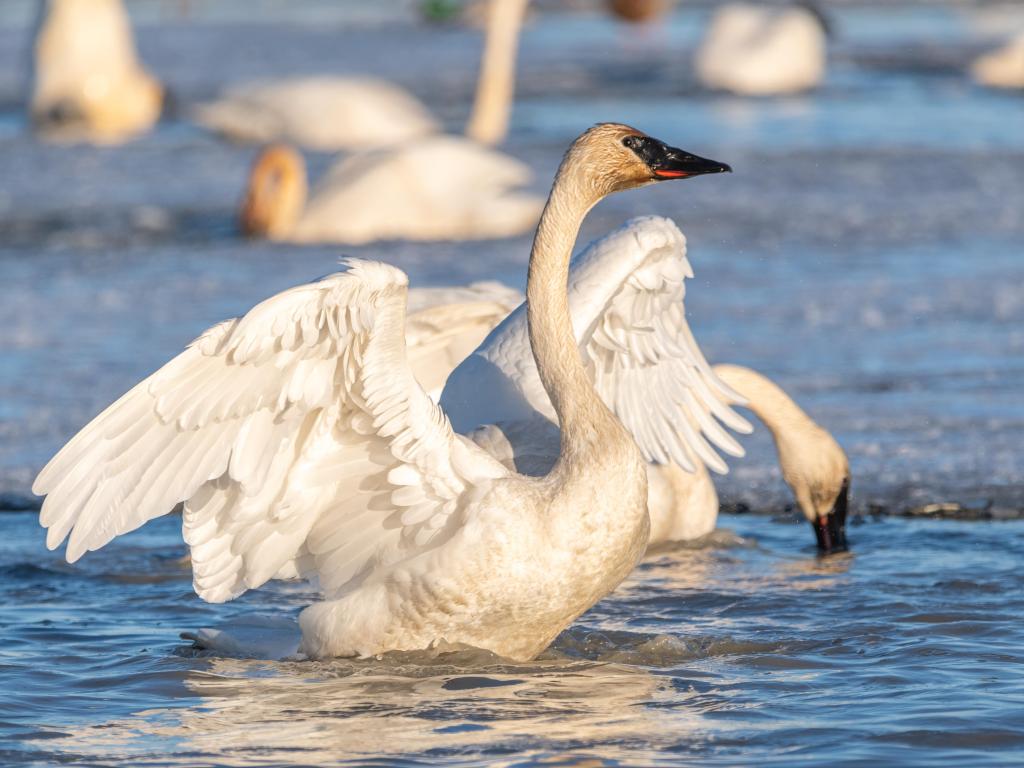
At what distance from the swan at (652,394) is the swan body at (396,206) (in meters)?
5.62

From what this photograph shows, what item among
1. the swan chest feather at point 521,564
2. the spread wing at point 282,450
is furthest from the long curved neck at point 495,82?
the swan chest feather at point 521,564

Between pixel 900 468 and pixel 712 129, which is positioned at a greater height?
pixel 712 129

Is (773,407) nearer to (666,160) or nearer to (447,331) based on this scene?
(447,331)

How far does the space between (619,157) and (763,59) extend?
15.8m

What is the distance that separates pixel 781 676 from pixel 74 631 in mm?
2105

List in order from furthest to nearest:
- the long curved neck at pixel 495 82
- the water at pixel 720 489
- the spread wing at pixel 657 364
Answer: the long curved neck at pixel 495 82 < the spread wing at pixel 657 364 < the water at pixel 720 489

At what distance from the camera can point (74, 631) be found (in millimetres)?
5594

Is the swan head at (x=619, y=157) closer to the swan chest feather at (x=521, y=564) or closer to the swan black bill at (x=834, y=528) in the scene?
the swan chest feather at (x=521, y=564)

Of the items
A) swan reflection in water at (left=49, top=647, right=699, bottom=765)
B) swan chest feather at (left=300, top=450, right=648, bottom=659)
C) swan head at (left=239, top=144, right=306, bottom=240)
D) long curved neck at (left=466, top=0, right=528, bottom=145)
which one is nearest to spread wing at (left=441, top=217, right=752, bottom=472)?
swan chest feather at (left=300, top=450, right=648, bottom=659)

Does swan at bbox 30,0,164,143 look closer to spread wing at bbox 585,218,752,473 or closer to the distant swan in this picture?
the distant swan

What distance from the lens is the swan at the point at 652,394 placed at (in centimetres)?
577

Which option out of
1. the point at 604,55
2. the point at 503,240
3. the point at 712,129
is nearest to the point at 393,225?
the point at 503,240

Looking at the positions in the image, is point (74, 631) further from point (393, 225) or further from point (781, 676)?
point (393, 225)

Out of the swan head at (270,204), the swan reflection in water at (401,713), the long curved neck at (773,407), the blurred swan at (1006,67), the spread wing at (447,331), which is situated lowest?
the swan reflection in water at (401,713)
